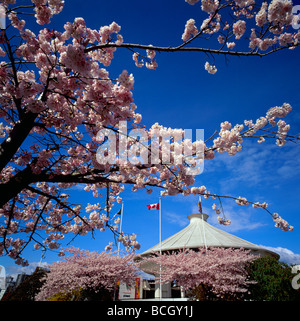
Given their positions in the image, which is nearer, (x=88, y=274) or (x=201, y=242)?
(x=88, y=274)

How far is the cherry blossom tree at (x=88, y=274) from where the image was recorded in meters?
11.4

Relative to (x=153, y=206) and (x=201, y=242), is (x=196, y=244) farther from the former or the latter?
(x=153, y=206)

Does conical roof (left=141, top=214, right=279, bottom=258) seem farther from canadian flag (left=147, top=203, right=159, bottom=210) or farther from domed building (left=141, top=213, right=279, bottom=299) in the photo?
canadian flag (left=147, top=203, right=159, bottom=210)

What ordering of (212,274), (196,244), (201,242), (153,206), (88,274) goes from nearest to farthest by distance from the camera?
(212,274), (88,274), (153,206), (196,244), (201,242)

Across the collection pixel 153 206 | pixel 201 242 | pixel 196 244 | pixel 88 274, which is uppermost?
pixel 153 206

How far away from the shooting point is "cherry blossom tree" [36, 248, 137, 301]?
37.3ft

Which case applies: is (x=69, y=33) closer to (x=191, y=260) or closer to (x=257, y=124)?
(x=257, y=124)

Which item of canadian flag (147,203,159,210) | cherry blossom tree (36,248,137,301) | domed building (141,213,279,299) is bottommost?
cherry blossom tree (36,248,137,301)

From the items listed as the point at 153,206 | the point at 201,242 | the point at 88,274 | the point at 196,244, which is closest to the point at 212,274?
the point at 88,274

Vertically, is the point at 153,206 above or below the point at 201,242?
above

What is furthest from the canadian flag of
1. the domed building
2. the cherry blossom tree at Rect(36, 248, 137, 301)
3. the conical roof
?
the cherry blossom tree at Rect(36, 248, 137, 301)

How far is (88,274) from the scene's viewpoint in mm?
11875

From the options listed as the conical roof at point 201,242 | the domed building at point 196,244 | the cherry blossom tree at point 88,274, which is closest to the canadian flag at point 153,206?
the domed building at point 196,244
